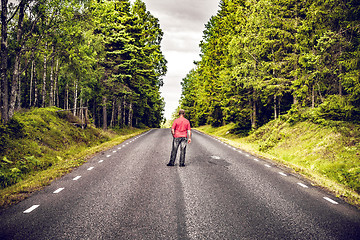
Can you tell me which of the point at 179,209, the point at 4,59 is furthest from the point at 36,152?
the point at 179,209

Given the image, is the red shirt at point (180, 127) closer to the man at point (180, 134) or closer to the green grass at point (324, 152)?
the man at point (180, 134)

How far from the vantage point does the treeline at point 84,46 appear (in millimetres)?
10359

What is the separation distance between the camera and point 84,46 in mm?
13281

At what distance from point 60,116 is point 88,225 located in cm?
1418

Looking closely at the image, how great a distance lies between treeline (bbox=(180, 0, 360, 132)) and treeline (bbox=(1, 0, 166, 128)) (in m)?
10.7

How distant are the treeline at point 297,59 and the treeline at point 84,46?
1073 centimetres

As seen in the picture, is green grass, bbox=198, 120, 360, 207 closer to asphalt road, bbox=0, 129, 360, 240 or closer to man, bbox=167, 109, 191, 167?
asphalt road, bbox=0, 129, 360, 240

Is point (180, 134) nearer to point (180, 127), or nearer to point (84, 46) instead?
point (180, 127)

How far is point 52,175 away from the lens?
693 cm

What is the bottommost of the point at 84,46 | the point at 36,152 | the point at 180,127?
the point at 36,152

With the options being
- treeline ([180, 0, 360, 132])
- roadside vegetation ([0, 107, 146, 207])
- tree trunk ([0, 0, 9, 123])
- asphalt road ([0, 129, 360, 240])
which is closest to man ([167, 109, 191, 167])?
asphalt road ([0, 129, 360, 240])

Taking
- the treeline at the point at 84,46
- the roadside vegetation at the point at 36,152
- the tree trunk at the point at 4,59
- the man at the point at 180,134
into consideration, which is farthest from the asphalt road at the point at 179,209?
the treeline at the point at 84,46

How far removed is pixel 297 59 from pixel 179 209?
48.8 ft

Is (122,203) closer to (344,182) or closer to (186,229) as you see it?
(186,229)
